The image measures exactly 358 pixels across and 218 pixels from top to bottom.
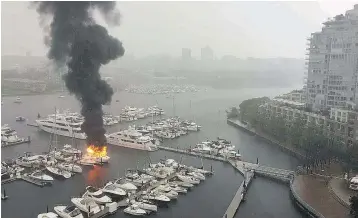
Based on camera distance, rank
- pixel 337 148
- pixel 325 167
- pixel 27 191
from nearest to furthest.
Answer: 1. pixel 27 191
2. pixel 325 167
3. pixel 337 148

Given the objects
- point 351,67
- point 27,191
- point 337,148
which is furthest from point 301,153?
point 27,191

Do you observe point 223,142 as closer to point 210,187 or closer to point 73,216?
point 210,187

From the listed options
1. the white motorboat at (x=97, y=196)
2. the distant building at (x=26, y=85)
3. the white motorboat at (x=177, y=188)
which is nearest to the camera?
the white motorboat at (x=97, y=196)

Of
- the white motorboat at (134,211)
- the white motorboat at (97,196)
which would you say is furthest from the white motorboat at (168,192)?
the white motorboat at (97,196)

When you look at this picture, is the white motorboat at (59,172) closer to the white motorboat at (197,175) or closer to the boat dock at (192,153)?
the white motorboat at (197,175)

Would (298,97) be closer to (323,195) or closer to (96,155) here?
(323,195)

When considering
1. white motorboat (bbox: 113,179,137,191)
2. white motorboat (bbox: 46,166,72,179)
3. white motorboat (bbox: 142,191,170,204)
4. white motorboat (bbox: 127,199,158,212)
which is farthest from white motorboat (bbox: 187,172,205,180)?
white motorboat (bbox: 46,166,72,179)
